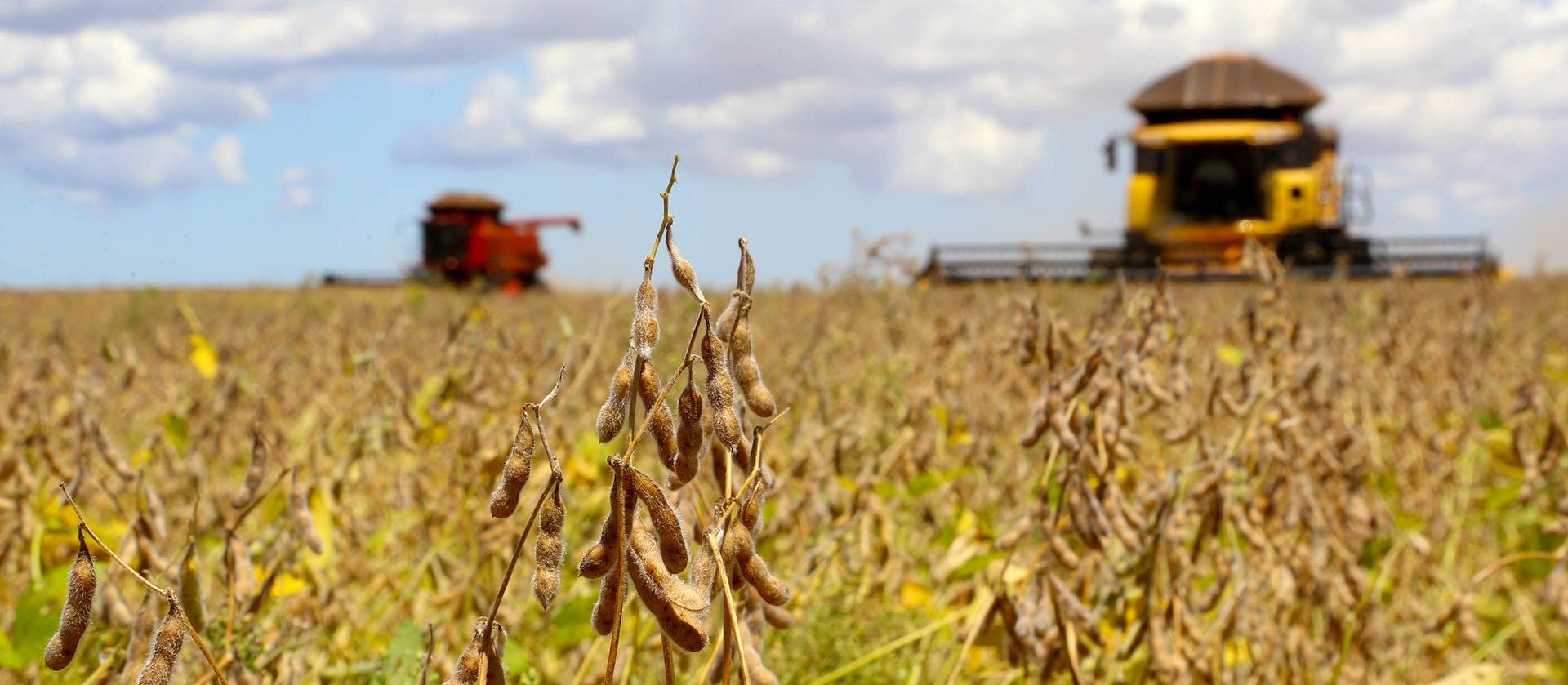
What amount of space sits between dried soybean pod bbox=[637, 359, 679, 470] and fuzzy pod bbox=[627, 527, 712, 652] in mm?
69

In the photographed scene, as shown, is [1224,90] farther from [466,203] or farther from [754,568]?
[754,568]

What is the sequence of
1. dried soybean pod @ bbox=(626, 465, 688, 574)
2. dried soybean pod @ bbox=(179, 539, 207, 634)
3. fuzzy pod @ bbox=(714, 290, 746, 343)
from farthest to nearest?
1. dried soybean pod @ bbox=(179, 539, 207, 634)
2. fuzzy pod @ bbox=(714, 290, 746, 343)
3. dried soybean pod @ bbox=(626, 465, 688, 574)

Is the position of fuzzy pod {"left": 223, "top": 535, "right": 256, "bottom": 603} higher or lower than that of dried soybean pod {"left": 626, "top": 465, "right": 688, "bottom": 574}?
lower

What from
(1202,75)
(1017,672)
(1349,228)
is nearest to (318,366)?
(1017,672)

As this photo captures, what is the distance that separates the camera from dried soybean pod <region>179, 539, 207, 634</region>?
5.32 ft

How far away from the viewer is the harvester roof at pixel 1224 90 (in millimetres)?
22672

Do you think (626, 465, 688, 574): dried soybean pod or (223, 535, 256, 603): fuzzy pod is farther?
(223, 535, 256, 603): fuzzy pod

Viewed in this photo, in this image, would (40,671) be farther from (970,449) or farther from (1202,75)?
(1202,75)

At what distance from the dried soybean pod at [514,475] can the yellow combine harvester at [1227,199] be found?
56.0 ft

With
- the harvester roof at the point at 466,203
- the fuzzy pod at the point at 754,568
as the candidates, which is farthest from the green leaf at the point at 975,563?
the harvester roof at the point at 466,203

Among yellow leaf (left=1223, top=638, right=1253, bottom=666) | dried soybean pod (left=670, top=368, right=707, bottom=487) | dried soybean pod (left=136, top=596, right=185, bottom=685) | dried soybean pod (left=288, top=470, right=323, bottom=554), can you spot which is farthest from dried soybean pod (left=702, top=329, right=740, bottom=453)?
yellow leaf (left=1223, top=638, right=1253, bottom=666)

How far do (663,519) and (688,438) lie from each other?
0.09 metres

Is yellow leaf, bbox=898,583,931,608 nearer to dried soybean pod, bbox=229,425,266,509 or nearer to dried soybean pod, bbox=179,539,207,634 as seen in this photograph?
dried soybean pod, bbox=229,425,266,509

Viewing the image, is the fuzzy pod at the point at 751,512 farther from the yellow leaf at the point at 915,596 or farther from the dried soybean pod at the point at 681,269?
the yellow leaf at the point at 915,596
